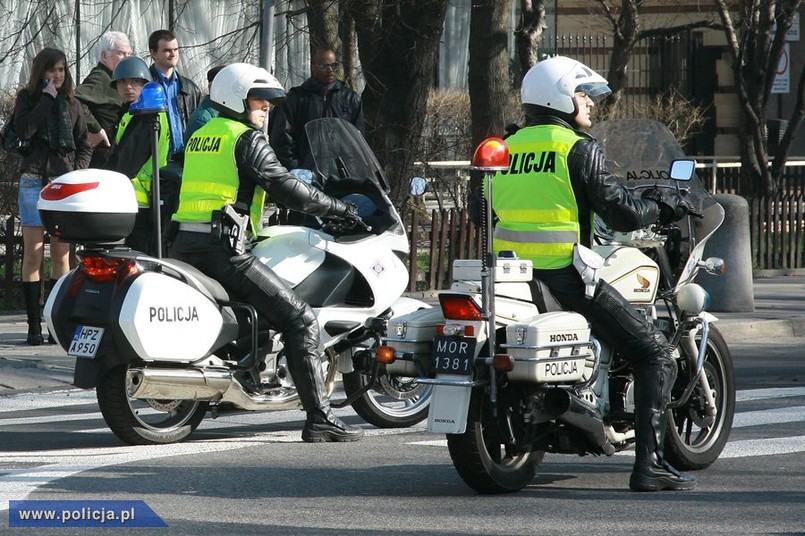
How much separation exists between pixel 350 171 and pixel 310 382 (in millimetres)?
1338

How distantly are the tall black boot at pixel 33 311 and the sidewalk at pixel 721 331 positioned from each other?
0.10 m

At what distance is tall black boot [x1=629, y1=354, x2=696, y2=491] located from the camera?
648 centimetres

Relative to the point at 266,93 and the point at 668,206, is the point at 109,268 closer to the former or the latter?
the point at 266,93

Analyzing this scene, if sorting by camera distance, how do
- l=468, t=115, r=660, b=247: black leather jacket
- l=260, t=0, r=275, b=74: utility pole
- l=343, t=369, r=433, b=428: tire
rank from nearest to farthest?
l=468, t=115, r=660, b=247: black leather jacket
l=343, t=369, r=433, b=428: tire
l=260, t=0, r=275, b=74: utility pole

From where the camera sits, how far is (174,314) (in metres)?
7.38

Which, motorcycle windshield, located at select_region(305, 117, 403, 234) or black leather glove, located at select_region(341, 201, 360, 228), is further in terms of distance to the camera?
motorcycle windshield, located at select_region(305, 117, 403, 234)

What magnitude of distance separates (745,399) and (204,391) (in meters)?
3.76

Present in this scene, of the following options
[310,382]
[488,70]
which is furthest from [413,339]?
[488,70]

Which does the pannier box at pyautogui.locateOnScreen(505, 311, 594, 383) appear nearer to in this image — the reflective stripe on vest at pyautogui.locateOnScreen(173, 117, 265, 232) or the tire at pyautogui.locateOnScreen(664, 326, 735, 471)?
the tire at pyautogui.locateOnScreen(664, 326, 735, 471)

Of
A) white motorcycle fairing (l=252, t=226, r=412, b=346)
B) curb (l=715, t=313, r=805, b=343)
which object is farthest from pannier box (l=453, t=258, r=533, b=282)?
curb (l=715, t=313, r=805, b=343)

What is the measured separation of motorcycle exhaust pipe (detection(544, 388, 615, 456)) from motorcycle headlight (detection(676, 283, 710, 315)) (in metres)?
0.72

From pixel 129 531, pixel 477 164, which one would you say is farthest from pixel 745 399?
pixel 129 531

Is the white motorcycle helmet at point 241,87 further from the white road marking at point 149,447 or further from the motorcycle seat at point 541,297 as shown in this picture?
the motorcycle seat at point 541,297

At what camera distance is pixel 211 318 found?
757cm
